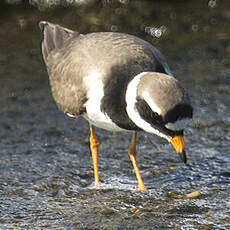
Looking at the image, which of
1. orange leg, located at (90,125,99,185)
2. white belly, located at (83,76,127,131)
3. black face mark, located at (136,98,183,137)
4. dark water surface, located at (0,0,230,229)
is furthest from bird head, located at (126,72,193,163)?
orange leg, located at (90,125,99,185)

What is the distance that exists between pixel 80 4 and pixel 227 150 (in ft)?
18.5

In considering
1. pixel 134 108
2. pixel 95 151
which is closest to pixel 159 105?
pixel 134 108

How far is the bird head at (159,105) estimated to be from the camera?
Result: 5746 mm

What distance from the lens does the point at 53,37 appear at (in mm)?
8266

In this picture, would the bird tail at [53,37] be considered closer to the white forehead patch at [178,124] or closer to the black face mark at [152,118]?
the black face mark at [152,118]

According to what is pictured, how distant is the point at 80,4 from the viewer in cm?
1208

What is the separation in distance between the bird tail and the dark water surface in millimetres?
1207

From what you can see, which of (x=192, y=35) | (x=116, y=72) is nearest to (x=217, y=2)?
(x=192, y=35)

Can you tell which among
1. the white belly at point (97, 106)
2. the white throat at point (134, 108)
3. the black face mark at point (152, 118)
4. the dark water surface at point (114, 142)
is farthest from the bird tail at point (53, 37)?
the black face mark at point (152, 118)

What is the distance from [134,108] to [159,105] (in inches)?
18.2

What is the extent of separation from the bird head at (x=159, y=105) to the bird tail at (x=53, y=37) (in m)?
2.09

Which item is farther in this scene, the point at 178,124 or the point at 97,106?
the point at 97,106

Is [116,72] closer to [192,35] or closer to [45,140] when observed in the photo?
[45,140]

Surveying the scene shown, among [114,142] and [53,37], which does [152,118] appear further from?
[53,37]
